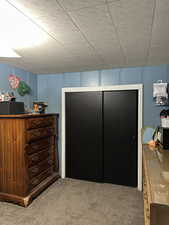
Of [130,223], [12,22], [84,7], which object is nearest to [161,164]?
[130,223]

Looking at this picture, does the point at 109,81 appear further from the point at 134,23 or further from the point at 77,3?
the point at 77,3

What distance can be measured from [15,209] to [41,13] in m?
2.61

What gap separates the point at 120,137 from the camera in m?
3.03

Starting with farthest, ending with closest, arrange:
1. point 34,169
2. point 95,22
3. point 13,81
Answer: point 13,81 → point 34,169 → point 95,22

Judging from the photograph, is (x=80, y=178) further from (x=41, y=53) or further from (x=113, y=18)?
(x=113, y=18)

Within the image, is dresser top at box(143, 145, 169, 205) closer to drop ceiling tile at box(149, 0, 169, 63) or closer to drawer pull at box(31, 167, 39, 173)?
drop ceiling tile at box(149, 0, 169, 63)

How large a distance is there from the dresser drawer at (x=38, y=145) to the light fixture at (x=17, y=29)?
1518 mm

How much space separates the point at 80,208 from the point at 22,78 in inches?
102

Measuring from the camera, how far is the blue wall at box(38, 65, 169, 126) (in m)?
→ 2.82

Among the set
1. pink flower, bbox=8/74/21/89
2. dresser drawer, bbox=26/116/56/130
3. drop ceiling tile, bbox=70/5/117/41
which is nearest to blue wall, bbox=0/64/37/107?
pink flower, bbox=8/74/21/89

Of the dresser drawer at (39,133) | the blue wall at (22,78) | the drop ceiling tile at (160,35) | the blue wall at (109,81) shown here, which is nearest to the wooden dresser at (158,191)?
the drop ceiling tile at (160,35)

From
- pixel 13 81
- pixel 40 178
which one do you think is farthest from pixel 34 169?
pixel 13 81

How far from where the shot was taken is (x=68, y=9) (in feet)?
3.89

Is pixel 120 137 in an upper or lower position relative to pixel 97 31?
lower
